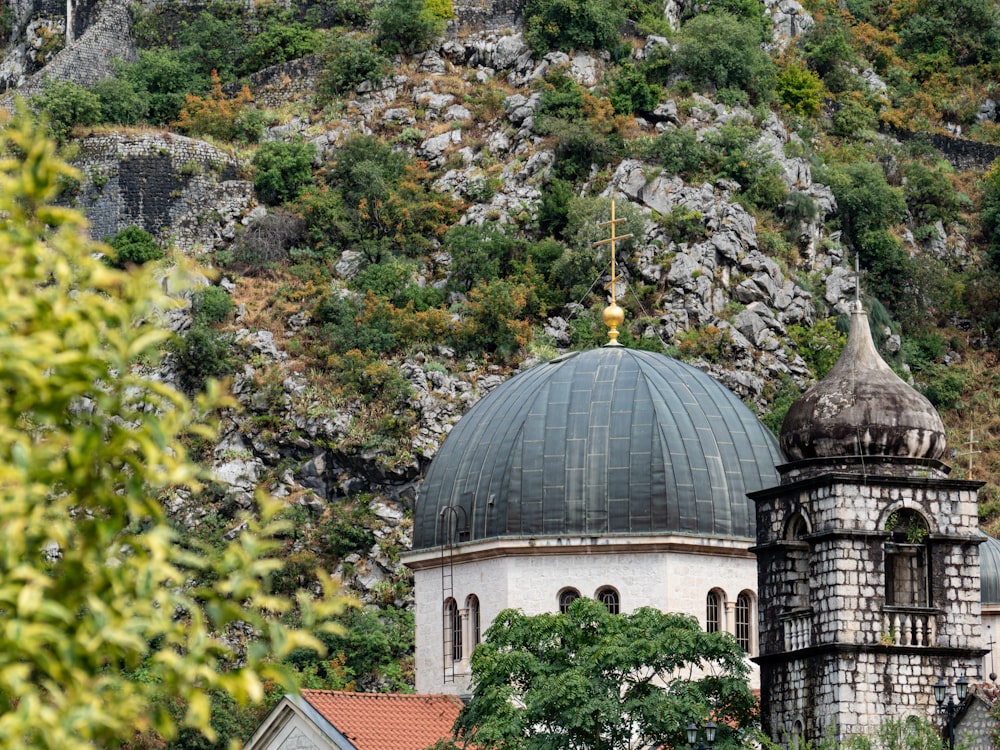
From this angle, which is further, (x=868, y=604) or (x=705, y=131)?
(x=705, y=131)

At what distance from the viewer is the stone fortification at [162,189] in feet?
248

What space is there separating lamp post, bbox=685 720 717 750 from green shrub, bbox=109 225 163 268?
44.2 m

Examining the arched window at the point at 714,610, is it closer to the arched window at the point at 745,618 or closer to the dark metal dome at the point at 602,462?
the arched window at the point at 745,618

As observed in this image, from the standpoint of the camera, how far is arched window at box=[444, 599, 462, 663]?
4000 centimetres

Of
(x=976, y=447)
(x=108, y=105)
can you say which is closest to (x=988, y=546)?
(x=976, y=447)

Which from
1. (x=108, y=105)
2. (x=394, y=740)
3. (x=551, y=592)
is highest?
(x=108, y=105)

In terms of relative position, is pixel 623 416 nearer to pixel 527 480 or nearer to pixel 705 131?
pixel 527 480

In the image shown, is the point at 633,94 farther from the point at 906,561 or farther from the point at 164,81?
the point at 906,561

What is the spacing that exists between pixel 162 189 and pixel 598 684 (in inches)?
1828

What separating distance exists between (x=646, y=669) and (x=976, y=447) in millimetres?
33821

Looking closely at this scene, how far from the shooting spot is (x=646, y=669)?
3547 centimetres

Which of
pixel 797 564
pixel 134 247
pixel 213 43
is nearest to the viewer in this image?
pixel 797 564

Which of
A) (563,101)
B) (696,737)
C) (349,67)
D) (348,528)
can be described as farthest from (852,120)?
(696,737)

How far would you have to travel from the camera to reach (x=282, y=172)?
76375 millimetres
